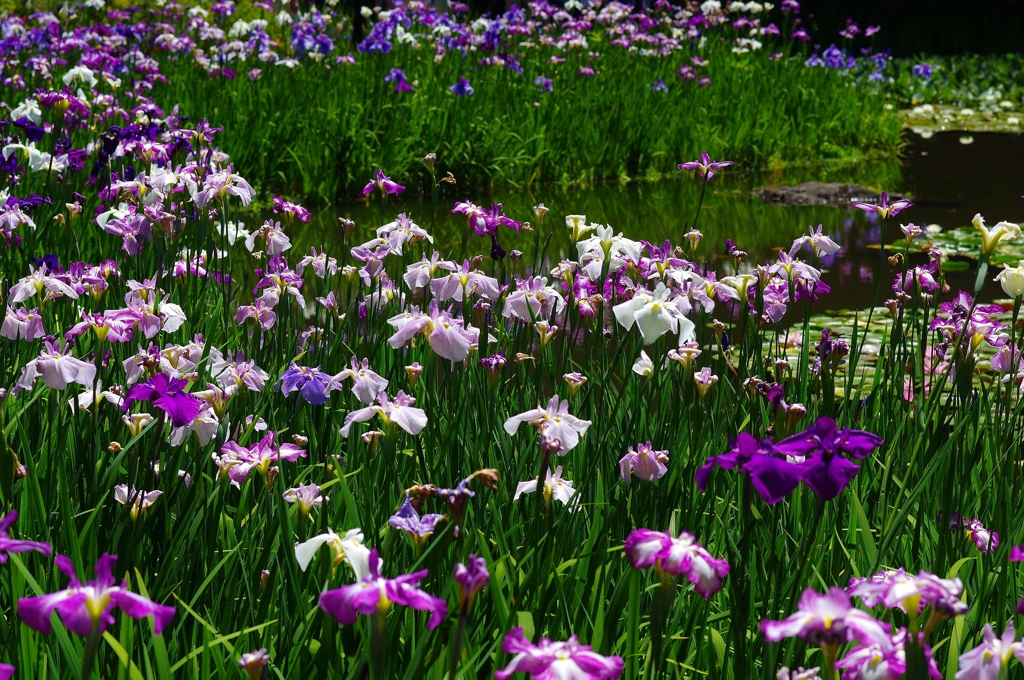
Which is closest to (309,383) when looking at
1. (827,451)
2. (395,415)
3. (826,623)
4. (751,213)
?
(395,415)

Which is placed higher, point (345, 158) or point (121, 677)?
point (121, 677)

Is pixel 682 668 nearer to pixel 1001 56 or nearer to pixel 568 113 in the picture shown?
pixel 568 113

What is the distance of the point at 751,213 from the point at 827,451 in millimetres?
6269

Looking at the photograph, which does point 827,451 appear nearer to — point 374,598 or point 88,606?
point 374,598

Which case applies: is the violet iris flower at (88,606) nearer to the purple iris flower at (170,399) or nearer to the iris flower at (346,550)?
the iris flower at (346,550)

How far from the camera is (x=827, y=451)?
1.17m

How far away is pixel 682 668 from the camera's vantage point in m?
1.74

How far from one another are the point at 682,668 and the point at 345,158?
5757 millimetres

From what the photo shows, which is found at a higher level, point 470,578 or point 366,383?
point 470,578

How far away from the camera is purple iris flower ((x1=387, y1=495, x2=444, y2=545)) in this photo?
4.35 ft

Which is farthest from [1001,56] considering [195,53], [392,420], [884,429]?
[392,420]

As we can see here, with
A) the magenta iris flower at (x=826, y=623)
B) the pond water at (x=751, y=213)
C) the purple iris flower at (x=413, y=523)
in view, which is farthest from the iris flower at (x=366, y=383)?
the pond water at (x=751, y=213)

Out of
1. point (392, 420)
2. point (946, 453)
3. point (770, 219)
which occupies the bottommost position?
point (770, 219)

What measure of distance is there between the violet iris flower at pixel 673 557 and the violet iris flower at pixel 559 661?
14cm
